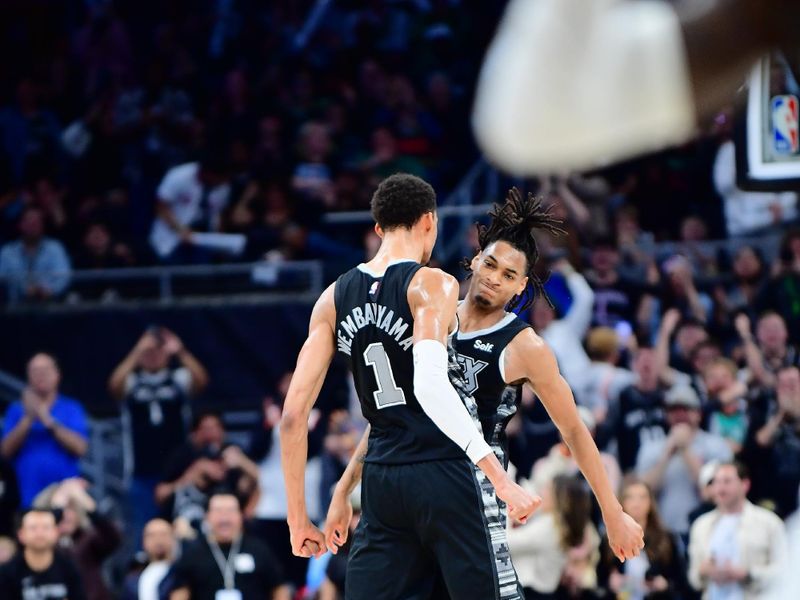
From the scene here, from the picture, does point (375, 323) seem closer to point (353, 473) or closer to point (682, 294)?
point (353, 473)

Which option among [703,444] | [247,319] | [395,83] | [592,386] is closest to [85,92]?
[395,83]

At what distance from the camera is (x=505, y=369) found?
5.20 metres

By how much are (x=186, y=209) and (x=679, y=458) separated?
579 centimetres

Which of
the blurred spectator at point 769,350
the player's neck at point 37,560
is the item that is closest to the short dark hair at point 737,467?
the blurred spectator at point 769,350

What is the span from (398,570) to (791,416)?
5.28m

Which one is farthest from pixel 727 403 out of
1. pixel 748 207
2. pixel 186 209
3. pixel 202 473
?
pixel 186 209

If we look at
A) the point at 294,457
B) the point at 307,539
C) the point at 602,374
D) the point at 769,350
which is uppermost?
the point at 294,457

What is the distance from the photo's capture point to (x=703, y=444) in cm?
980

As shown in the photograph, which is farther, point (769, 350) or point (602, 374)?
point (602, 374)

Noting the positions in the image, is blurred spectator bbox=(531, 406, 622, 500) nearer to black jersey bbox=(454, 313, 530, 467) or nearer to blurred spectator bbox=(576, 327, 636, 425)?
blurred spectator bbox=(576, 327, 636, 425)

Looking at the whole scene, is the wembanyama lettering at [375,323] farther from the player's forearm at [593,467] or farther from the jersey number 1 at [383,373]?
the player's forearm at [593,467]

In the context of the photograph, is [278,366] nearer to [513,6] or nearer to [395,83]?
[395,83]

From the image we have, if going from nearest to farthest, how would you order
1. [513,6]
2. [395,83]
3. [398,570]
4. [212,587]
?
[513,6] < [398,570] < [212,587] < [395,83]

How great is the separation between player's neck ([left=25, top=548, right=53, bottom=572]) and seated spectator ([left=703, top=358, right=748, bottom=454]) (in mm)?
4788
